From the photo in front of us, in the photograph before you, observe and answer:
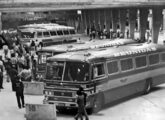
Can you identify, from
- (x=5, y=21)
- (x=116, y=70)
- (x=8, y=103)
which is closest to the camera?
(x=116, y=70)

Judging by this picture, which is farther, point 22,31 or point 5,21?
point 5,21

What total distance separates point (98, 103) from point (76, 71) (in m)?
1.68

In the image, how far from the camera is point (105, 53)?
2141 centimetres

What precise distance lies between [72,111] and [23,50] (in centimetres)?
2168

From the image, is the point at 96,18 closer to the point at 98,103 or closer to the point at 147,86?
the point at 147,86

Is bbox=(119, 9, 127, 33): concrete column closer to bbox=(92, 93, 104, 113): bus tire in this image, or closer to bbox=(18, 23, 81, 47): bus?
bbox=(18, 23, 81, 47): bus

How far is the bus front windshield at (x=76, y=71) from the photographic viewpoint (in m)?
19.2

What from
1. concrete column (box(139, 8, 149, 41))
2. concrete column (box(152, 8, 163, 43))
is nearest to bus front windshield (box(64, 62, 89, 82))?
concrete column (box(152, 8, 163, 43))

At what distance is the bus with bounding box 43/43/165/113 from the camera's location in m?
19.2

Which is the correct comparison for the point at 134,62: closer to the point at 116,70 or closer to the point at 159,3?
the point at 116,70

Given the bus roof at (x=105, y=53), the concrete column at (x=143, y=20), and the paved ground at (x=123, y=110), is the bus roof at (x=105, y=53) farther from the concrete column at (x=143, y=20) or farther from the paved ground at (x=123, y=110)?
the concrete column at (x=143, y=20)

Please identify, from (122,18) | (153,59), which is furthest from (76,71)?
(122,18)

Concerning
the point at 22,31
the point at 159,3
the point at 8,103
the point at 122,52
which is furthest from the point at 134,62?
the point at 159,3

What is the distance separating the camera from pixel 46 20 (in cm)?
8906
